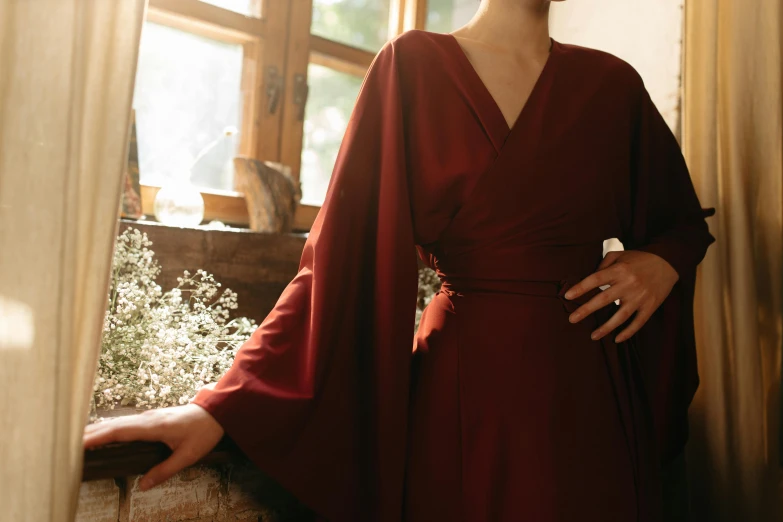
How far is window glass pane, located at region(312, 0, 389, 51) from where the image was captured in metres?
2.12

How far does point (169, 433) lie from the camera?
0.74 meters

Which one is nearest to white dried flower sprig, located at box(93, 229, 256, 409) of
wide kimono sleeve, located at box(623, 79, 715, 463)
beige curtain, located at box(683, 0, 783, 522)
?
wide kimono sleeve, located at box(623, 79, 715, 463)

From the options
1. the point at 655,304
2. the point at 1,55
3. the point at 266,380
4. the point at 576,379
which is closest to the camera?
the point at 1,55

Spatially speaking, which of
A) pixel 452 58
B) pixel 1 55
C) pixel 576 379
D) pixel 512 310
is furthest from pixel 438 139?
pixel 1 55

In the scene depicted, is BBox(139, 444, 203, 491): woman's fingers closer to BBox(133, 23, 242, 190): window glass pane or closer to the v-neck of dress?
the v-neck of dress

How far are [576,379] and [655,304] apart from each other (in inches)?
9.0

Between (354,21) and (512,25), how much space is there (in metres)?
1.32

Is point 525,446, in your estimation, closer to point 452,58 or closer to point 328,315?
point 328,315

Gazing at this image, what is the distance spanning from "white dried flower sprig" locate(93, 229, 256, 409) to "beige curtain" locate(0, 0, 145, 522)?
409mm

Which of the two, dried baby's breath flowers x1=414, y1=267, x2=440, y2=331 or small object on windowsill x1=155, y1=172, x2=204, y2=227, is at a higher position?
small object on windowsill x1=155, y1=172, x2=204, y2=227

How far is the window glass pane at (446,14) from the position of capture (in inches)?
93.9

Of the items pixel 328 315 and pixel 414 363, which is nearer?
pixel 328 315

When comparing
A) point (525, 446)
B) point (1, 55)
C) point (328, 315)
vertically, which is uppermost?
point (1, 55)

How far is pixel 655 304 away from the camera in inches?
40.3
